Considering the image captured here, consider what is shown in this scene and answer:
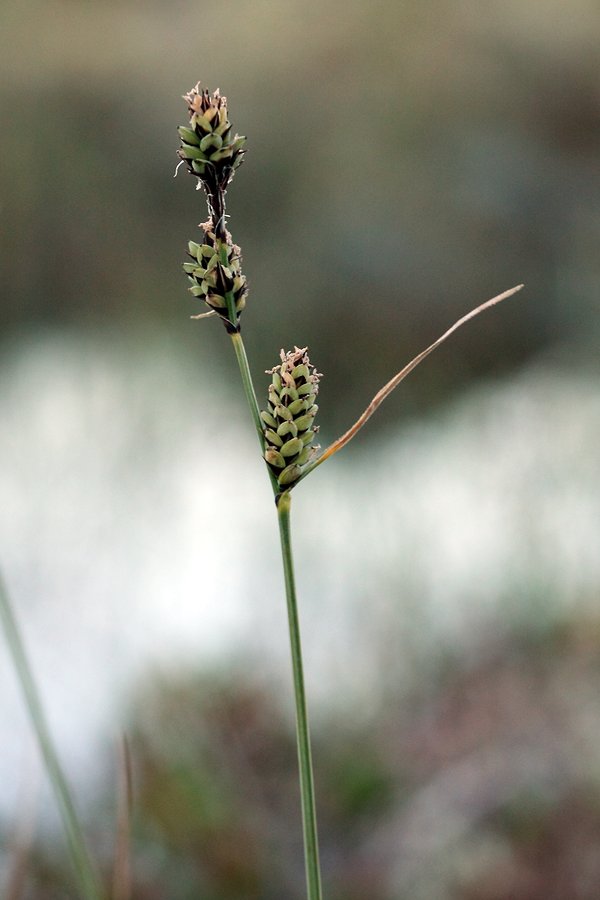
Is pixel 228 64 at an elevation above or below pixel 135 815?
above

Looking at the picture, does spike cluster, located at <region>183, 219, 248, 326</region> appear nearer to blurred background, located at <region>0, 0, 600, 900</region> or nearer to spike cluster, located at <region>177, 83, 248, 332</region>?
spike cluster, located at <region>177, 83, 248, 332</region>

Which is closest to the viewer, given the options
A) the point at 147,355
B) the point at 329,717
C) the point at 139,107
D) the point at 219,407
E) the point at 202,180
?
the point at 202,180

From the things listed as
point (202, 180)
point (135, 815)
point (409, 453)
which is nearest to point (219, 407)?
point (409, 453)

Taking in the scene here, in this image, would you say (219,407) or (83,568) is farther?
(219,407)

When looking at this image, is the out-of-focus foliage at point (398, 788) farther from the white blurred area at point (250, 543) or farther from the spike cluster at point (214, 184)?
the spike cluster at point (214, 184)

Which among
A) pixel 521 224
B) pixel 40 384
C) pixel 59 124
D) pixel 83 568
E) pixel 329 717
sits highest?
pixel 59 124

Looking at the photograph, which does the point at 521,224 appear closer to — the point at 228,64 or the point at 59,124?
the point at 228,64

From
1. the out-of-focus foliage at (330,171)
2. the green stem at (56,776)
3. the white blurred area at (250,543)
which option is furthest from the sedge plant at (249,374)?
the out-of-focus foliage at (330,171)
